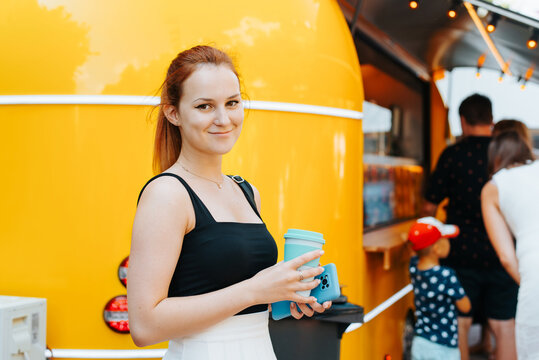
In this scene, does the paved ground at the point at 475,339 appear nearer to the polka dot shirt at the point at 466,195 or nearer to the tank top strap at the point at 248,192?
the polka dot shirt at the point at 466,195

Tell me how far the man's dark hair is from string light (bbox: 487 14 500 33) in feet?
2.42

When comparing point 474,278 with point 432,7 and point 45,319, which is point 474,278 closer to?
point 432,7

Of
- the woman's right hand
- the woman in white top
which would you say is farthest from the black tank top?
the woman in white top

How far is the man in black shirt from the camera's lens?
4.82 metres

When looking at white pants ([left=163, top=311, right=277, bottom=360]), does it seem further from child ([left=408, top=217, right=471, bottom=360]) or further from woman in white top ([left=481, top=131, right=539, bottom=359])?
child ([left=408, top=217, right=471, bottom=360])

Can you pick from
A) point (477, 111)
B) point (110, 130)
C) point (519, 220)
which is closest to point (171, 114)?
point (110, 130)

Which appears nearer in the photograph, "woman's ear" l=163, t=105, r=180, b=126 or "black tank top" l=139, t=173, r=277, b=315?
"black tank top" l=139, t=173, r=277, b=315

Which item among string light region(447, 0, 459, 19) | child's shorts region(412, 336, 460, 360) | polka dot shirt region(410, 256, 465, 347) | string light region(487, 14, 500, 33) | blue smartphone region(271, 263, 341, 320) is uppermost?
string light region(447, 0, 459, 19)

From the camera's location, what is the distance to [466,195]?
5.10 m

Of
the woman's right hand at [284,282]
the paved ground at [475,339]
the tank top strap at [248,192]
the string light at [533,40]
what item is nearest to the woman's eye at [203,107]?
the tank top strap at [248,192]

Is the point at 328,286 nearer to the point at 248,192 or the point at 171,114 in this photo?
the point at 248,192

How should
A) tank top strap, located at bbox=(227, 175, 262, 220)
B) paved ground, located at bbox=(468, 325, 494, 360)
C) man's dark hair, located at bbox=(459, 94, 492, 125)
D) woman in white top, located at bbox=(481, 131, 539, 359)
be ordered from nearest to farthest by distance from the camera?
tank top strap, located at bbox=(227, 175, 262, 220)
woman in white top, located at bbox=(481, 131, 539, 359)
man's dark hair, located at bbox=(459, 94, 492, 125)
paved ground, located at bbox=(468, 325, 494, 360)

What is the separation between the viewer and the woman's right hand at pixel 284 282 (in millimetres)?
1651

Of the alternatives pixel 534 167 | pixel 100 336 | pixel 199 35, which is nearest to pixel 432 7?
pixel 534 167
